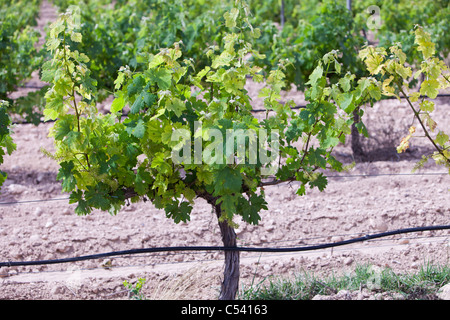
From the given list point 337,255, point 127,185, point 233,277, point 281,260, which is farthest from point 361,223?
point 127,185

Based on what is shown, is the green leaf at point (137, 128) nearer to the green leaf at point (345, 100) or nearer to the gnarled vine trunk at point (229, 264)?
the gnarled vine trunk at point (229, 264)

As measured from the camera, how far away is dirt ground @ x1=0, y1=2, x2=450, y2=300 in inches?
143

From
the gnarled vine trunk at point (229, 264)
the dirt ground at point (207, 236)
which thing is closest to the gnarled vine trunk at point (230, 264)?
the gnarled vine trunk at point (229, 264)

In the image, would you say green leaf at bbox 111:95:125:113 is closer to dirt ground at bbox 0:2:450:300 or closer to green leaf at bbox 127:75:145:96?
green leaf at bbox 127:75:145:96

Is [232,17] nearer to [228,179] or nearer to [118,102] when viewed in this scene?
[118,102]

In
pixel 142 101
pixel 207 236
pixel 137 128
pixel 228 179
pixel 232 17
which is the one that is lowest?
pixel 207 236

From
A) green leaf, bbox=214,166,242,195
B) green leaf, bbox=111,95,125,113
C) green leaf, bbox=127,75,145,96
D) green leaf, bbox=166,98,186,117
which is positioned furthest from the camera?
green leaf, bbox=111,95,125,113

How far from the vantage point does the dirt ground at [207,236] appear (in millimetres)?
3625

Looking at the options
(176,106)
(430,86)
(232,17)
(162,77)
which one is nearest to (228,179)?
(176,106)

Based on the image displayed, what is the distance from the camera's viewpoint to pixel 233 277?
9.72 feet

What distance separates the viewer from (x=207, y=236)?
4195mm

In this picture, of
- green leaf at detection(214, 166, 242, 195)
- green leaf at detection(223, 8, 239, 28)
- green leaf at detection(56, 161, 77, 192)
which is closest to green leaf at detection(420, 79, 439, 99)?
green leaf at detection(223, 8, 239, 28)
